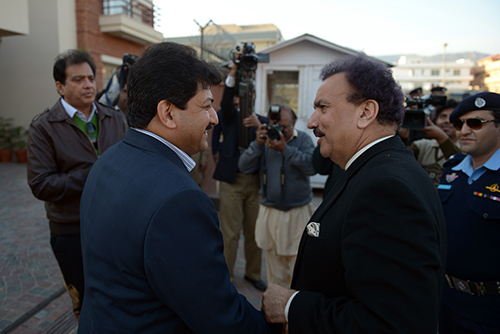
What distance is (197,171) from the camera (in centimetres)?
493

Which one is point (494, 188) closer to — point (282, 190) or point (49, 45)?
point (282, 190)

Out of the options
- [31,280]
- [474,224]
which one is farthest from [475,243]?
[31,280]

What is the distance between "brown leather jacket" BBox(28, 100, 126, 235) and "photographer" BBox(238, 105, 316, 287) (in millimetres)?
1692

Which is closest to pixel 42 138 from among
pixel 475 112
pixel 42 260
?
pixel 42 260

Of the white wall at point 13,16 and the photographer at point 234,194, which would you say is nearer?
the photographer at point 234,194

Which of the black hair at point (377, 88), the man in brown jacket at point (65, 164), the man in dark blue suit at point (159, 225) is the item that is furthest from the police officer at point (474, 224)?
the man in brown jacket at point (65, 164)

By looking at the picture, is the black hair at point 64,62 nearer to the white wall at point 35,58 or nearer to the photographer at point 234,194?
the photographer at point 234,194

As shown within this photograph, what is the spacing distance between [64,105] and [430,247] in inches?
105

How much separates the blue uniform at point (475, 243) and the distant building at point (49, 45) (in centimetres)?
1061

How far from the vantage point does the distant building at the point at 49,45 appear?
9805 millimetres

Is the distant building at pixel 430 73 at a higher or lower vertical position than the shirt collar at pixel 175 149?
higher

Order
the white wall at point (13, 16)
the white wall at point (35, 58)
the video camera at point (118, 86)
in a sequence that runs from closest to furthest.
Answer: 1. the video camera at point (118, 86)
2. the white wall at point (13, 16)
3. the white wall at point (35, 58)

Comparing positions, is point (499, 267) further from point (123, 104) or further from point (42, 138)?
point (123, 104)

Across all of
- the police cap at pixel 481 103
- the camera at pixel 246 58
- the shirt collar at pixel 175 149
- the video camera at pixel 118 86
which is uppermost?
the camera at pixel 246 58
